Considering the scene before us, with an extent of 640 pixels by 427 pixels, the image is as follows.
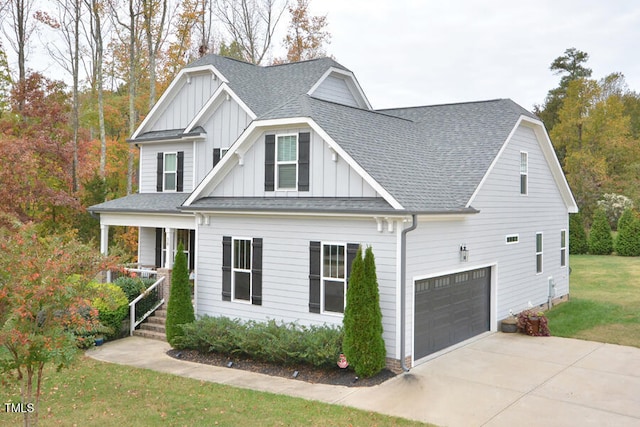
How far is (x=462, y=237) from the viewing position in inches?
552

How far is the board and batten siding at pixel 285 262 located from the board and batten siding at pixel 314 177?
0.66 m

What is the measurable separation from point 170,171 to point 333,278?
9.44m

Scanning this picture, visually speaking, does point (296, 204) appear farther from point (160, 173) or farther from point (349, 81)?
point (160, 173)

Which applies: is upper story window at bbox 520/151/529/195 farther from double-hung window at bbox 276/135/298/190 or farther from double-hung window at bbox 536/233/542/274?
double-hung window at bbox 276/135/298/190

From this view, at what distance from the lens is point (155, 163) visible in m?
20.2

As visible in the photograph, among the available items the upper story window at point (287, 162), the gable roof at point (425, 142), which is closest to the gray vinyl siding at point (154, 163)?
the upper story window at point (287, 162)

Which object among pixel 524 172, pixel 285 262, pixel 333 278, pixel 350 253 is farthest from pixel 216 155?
pixel 524 172

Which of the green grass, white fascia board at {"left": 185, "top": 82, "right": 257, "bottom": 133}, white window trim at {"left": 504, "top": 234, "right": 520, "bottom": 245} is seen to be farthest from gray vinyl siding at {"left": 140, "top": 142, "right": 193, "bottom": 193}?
white window trim at {"left": 504, "top": 234, "right": 520, "bottom": 245}

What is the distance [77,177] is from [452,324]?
1692 centimetres

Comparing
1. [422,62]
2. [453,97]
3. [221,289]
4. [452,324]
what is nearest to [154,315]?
[221,289]

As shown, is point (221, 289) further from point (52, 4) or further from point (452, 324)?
point (52, 4)

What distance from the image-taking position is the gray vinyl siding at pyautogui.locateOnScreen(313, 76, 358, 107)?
1852cm

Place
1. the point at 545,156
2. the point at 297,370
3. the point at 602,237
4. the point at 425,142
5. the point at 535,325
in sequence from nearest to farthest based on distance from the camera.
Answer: the point at 297,370 → the point at 535,325 → the point at 425,142 → the point at 545,156 → the point at 602,237

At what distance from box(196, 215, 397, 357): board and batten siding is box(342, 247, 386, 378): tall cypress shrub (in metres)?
0.50
